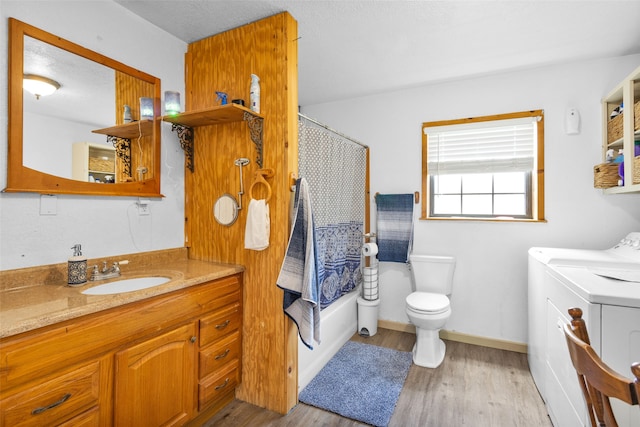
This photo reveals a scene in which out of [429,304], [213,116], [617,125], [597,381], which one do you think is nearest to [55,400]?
[213,116]

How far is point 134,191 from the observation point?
1.86 meters

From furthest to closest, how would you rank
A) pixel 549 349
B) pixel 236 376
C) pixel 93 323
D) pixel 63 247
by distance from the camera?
pixel 236 376 < pixel 549 349 < pixel 63 247 < pixel 93 323

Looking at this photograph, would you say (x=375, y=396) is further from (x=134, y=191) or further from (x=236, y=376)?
(x=134, y=191)

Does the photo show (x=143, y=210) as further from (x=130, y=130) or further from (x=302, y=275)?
(x=302, y=275)

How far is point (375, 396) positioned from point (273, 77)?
2110 millimetres

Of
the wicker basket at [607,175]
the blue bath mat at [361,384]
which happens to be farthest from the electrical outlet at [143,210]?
the wicker basket at [607,175]

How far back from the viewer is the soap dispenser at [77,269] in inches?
58.0

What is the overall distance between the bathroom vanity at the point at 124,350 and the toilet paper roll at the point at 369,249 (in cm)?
129

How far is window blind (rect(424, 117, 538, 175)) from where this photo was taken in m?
2.61

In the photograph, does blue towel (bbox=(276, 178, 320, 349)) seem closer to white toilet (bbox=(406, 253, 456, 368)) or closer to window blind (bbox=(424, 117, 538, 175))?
white toilet (bbox=(406, 253, 456, 368))

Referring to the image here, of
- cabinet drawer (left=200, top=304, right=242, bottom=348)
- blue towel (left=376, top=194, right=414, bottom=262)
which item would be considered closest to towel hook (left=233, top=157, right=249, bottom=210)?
cabinet drawer (left=200, top=304, right=242, bottom=348)

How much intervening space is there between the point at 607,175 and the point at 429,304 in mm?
1547

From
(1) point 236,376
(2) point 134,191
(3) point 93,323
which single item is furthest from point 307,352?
(2) point 134,191

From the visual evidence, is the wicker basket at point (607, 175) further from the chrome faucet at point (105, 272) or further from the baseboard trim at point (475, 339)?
the chrome faucet at point (105, 272)
